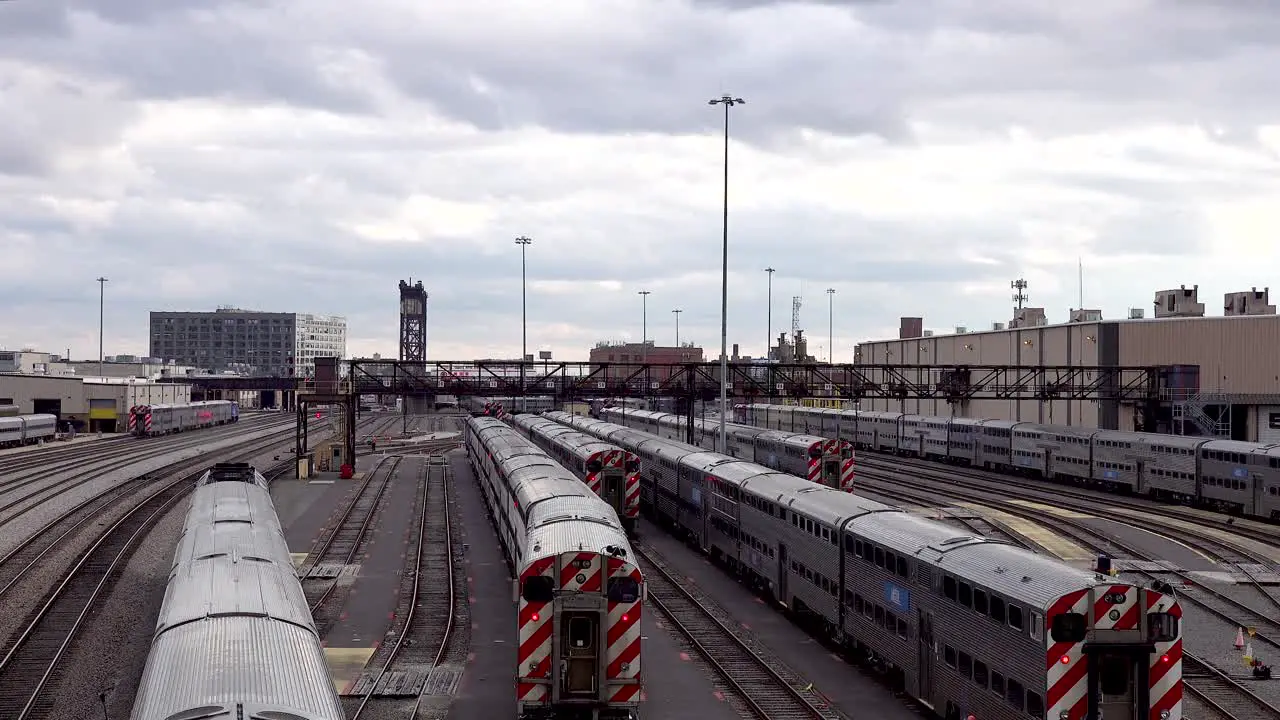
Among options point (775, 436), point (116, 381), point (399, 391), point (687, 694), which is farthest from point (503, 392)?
point (116, 381)

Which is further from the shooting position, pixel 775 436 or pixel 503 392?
pixel 503 392

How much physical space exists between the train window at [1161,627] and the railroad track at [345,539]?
21.3 m

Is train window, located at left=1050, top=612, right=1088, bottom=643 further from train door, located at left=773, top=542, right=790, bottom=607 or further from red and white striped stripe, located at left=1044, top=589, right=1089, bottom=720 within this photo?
train door, located at left=773, top=542, right=790, bottom=607

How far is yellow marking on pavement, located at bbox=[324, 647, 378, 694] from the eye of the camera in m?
23.2

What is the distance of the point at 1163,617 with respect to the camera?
1578 centimetres

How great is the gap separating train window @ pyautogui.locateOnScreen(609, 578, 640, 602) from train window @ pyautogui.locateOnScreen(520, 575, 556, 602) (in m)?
1.03

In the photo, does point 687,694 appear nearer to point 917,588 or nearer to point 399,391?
point 917,588

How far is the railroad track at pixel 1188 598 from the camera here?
21.9 metres

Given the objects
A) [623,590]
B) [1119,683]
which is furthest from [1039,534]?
[623,590]

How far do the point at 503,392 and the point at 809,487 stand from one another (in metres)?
40.2

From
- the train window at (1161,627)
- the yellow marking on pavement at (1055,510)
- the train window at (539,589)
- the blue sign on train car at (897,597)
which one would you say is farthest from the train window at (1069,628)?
the yellow marking on pavement at (1055,510)

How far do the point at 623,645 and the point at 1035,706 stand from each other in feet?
22.5

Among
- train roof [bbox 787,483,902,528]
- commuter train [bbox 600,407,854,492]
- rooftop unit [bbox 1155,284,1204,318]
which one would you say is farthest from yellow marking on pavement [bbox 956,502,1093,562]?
rooftop unit [bbox 1155,284,1204,318]

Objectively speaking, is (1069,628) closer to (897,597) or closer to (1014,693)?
(1014,693)
